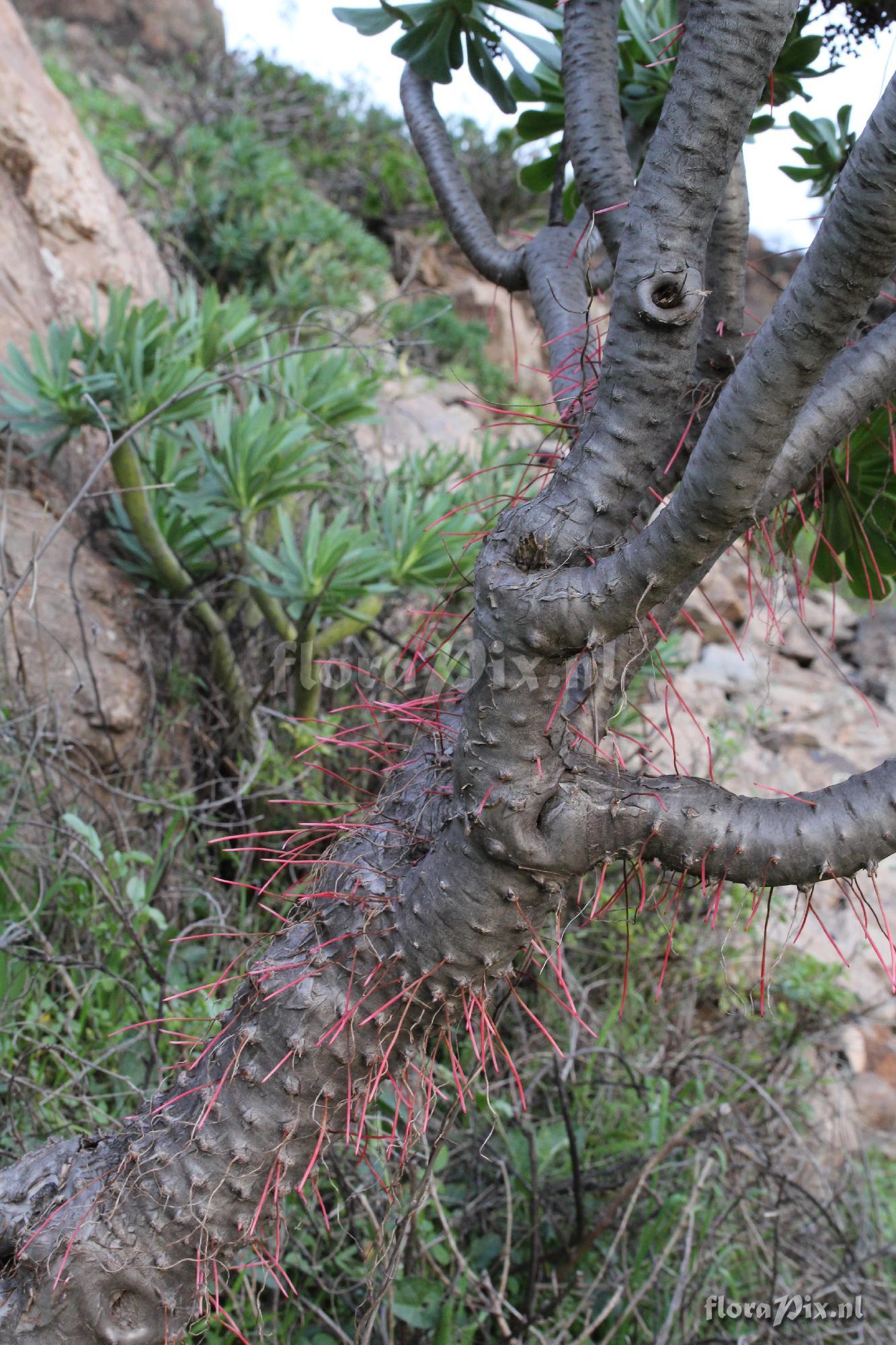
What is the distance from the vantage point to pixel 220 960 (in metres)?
2.32

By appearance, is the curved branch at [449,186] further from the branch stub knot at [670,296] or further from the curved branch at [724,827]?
the curved branch at [724,827]

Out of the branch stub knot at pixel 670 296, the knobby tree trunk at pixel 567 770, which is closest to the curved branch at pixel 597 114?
the knobby tree trunk at pixel 567 770

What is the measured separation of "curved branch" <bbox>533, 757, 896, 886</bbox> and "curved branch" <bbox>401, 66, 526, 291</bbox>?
1.00m

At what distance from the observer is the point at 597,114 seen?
1300mm

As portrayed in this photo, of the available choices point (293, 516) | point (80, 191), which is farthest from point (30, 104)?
point (293, 516)

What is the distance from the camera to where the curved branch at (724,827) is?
91cm

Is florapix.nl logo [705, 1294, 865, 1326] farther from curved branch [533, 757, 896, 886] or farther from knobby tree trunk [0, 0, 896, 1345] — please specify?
curved branch [533, 757, 896, 886]

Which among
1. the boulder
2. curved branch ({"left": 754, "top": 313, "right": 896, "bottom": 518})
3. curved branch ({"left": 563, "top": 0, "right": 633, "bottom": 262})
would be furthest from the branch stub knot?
the boulder

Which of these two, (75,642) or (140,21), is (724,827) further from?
(140,21)

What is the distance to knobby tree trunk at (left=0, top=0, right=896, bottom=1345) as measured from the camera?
2.83 feet

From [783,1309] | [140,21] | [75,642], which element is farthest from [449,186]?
[140,21]

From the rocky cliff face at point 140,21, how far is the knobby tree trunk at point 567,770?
35.7 ft

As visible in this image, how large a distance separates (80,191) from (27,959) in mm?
3268

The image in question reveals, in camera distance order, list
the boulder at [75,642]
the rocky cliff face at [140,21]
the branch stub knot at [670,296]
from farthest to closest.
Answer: the rocky cliff face at [140,21]
the boulder at [75,642]
the branch stub knot at [670,296]
